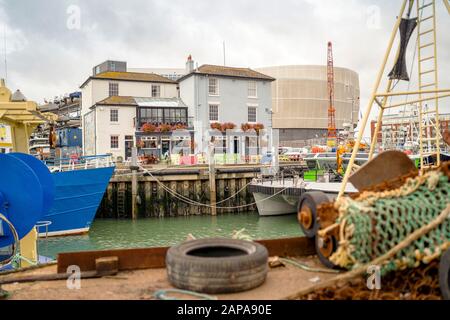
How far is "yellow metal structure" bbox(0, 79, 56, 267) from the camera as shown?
10.2 meters

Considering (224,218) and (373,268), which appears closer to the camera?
(373,268)

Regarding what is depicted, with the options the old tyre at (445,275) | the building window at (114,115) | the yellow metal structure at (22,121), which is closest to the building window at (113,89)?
the building window at (114,115)

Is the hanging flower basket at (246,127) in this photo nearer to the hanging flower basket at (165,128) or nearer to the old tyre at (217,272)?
the hanging flower basket at (165,128)

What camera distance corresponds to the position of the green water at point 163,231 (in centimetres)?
1741

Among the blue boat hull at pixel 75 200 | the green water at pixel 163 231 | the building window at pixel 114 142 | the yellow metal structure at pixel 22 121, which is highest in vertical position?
the building window at pixel 114 142

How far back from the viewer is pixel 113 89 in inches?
1650

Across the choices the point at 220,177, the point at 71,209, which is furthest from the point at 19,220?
the point at 220,177

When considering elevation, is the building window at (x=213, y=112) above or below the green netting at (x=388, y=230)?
above

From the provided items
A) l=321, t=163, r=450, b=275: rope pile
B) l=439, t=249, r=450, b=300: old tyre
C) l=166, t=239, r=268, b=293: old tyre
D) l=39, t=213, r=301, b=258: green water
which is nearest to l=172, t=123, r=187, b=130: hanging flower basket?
l=39, t=213, r=301, b=258: green water

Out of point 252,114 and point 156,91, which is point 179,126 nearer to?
point 156,91

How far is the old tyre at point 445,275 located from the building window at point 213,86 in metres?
38.0
